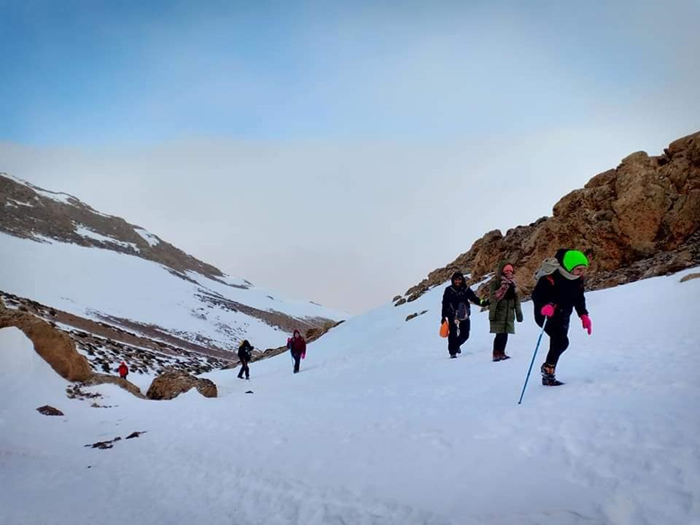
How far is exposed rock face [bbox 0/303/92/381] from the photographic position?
15.0m

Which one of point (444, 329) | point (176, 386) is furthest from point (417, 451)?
point (176, 386)

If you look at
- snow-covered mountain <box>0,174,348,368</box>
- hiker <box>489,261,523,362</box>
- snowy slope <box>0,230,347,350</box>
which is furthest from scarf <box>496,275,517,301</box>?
snowy slope <box>0,230,347,350</box>

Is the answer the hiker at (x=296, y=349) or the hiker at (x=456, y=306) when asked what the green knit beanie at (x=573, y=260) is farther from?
the hiker at (x=296, y=349)

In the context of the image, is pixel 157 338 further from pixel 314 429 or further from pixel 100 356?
pixel 314 429

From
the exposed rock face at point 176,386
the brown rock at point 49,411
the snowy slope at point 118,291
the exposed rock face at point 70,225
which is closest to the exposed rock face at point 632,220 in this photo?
the exposed rock face at point 176,386

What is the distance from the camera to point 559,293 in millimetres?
6891

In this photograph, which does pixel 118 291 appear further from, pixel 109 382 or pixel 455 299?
pixel 455 299

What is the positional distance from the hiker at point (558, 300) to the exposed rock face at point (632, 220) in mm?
11473

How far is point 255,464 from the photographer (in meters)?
5.92

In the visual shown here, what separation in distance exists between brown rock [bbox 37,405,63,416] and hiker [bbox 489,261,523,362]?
11028 millimetres

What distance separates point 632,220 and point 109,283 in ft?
240

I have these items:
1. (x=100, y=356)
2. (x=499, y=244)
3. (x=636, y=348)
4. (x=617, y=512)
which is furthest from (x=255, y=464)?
(x=499, y=244)

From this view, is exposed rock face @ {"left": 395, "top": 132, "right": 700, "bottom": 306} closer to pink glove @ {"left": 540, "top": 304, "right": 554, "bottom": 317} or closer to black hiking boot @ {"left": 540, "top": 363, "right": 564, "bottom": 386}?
pink glove @ {"left": 540, "top": 304, "right": 554, "bottom": 317}

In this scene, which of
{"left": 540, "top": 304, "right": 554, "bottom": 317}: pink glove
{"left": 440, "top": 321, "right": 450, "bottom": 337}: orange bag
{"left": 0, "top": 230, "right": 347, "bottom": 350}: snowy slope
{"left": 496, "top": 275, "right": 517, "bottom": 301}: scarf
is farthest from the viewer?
{"left": 0, "top": 230, "right": 347, "bottom": 350}: snowy slope
